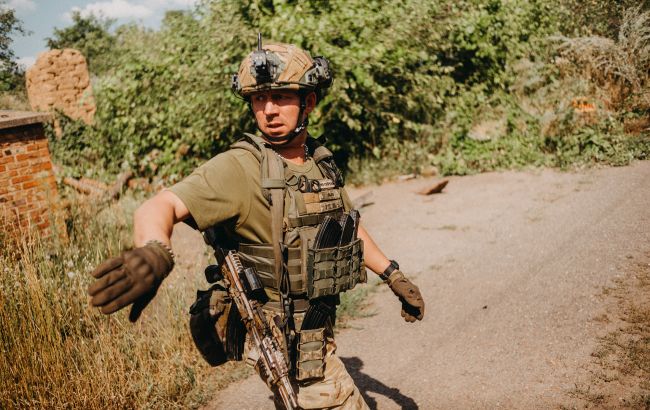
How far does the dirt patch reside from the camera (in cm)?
283

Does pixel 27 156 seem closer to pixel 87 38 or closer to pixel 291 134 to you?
pixel 291 134

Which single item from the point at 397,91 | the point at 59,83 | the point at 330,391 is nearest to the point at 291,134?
the point at 330,391

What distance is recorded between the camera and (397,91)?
9.04 metres

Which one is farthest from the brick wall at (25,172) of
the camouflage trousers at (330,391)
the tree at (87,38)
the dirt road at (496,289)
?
the tree at (87,38)

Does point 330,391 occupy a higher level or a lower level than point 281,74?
lower

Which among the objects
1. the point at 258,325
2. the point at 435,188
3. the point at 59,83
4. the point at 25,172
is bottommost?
the point at 435,188

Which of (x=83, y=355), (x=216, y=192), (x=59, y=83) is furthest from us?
(x=59, y=83)

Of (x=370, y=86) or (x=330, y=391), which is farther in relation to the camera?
(x=370, y=86)

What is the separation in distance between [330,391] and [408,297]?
596 mm

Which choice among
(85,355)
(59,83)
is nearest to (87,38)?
(59,83)

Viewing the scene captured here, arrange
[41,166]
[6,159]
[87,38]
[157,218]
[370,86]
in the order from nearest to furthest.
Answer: [157,218], [6,159], [41,166], [370,86], [87,38]

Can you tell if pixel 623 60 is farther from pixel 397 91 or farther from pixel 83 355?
pixel 83 355

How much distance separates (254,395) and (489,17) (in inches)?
353

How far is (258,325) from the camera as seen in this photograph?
1923 millimetres
